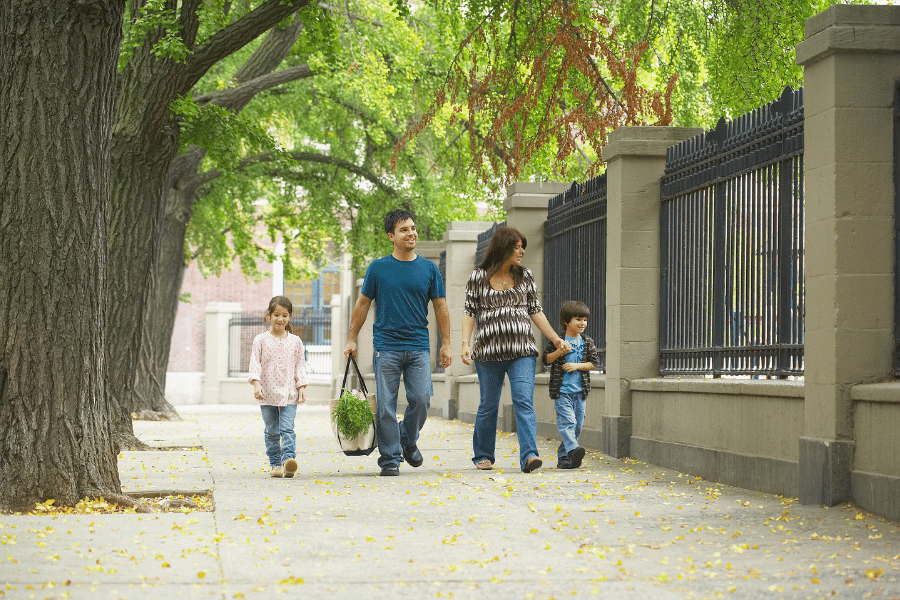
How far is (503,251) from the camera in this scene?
8.81m

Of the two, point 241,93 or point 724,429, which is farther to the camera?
point 241,93

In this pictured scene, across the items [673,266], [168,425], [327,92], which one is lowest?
[168,425]

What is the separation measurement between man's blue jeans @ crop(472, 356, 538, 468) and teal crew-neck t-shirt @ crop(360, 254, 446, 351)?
23.6 inches

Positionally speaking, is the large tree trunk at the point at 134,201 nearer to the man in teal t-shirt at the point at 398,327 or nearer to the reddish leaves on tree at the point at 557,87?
the reddish leaves on tree at the point at 557,87

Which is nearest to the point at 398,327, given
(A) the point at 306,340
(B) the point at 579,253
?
(B) the point at 579,253

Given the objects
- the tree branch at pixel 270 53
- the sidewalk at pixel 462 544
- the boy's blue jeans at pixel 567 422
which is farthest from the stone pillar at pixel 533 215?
the tree branch at pixel 270 53

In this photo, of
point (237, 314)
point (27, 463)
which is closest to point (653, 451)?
point (27, 463)

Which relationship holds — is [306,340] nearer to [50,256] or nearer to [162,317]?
[162,317]

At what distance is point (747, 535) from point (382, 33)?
14943 mm

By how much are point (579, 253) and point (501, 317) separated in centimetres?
350

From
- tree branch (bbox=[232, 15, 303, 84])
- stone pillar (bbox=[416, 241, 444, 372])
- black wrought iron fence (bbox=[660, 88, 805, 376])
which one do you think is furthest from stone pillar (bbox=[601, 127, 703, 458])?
stone pillar (bbox=[416, 241, 444, 372])

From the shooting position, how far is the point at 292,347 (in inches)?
352

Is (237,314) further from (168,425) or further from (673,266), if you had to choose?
(673,266)

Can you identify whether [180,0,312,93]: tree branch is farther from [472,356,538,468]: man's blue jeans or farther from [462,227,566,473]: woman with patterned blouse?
[472,356,538,468]: man's blue jeans
